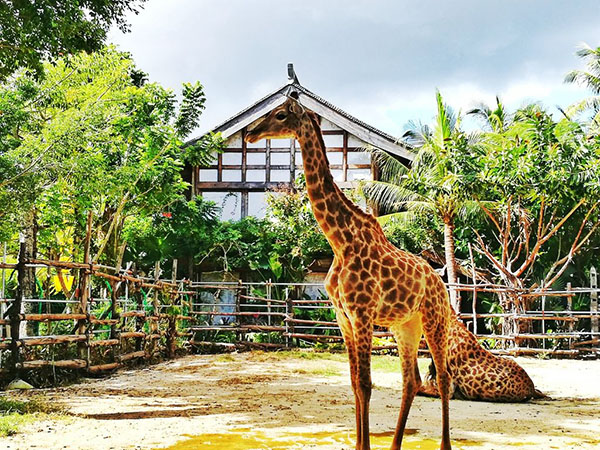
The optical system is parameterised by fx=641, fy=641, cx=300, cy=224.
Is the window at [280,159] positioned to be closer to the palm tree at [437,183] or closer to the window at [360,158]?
the window at [360,158]

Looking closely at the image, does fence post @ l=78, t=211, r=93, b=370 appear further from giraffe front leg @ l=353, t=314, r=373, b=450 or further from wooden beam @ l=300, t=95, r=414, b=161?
wooden beam @ l=300, t=95, r=414, b=161

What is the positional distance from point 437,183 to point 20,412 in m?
9.57

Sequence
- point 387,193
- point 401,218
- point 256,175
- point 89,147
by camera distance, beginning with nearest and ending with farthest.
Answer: point 89,147 < point 401,218 < point 387,193 < point 256,175

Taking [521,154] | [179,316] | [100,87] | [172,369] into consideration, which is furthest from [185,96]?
[521,154]

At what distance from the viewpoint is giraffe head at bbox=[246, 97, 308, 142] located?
396 centimetres

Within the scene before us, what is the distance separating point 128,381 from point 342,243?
5459 mm

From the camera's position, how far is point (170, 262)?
1572 cm

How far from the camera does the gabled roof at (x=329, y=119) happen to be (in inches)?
622

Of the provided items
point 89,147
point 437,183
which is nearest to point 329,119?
point 437,183

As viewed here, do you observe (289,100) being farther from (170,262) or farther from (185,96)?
(170,262)

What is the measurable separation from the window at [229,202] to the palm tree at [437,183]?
10.8ft

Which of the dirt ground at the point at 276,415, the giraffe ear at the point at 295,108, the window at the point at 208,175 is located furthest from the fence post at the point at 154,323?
the giraffe ear at the point at 295,108

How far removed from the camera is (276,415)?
5805mm

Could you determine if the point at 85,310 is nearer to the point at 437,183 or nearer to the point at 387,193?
the point at 437,183
